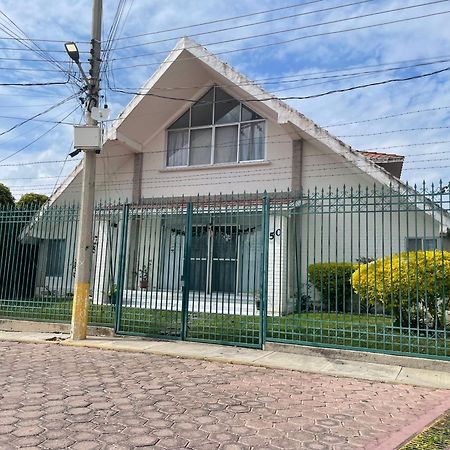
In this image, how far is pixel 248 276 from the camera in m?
8.30

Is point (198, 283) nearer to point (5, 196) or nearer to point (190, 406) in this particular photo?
point (190, 406)

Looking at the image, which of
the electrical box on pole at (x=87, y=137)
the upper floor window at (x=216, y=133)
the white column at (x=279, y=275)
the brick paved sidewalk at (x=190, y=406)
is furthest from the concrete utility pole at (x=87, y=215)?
the upper floor window at (x=216, y=133)

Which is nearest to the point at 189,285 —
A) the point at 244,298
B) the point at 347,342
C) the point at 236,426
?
the point at 244,298

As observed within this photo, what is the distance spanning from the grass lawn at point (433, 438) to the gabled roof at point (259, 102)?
7256 millimetres

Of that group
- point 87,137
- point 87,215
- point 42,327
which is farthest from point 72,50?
point 42,327

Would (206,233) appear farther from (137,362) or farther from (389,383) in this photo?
(389,383)

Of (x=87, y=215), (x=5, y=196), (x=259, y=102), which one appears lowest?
(x=87, y=215)

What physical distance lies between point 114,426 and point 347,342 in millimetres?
→ 4741

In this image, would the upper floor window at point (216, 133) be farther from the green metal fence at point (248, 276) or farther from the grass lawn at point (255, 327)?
the grass lawn at point (255, 327)

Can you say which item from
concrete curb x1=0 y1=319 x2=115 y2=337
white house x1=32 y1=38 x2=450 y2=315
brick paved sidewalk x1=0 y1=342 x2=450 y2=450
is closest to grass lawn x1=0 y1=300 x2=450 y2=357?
concrete curb x1=0 y1=319 x2=115 y2=337

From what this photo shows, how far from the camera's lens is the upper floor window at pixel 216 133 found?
1450cm

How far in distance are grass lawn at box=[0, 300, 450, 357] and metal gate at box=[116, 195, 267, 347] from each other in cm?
2

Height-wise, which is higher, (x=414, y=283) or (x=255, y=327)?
(x=414, y=283)

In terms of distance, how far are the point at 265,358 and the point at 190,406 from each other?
2687 millimetres
